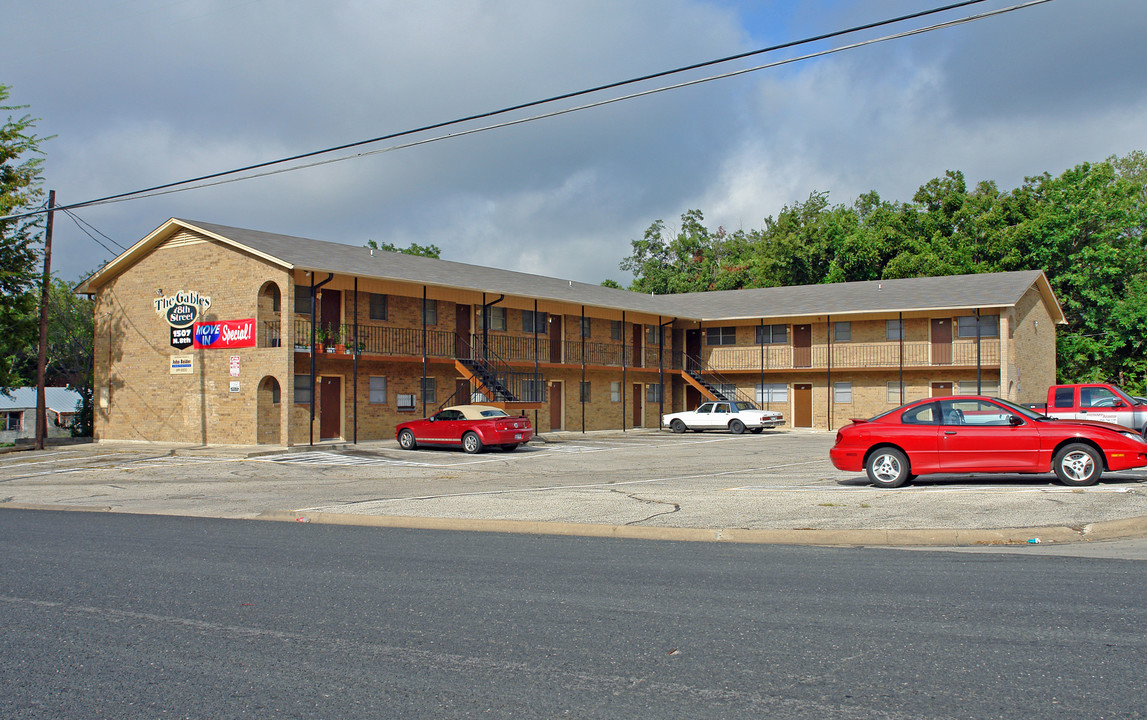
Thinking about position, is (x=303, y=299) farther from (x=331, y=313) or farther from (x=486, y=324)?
(x=486, y=324)

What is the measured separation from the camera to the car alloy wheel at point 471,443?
26344 mm

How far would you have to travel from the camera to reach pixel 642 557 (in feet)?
30.2

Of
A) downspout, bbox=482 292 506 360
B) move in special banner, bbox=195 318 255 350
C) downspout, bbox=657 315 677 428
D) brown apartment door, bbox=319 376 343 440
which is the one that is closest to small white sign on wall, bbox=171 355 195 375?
move in special banner, bbox=195 318 255 350

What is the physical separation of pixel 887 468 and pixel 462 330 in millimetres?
22643

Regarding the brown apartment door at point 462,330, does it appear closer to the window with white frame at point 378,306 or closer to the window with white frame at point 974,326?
the window with white frame at point 378,306

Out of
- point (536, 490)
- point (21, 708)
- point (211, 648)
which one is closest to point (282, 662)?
point (211, 648)

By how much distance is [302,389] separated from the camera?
1149 inches

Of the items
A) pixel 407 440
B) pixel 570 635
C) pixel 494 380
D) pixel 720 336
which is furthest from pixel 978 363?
pixel 570 635

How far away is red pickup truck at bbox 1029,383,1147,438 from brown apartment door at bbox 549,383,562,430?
20.6 metres

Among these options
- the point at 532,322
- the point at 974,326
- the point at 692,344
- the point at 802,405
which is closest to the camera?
the point at 974,326

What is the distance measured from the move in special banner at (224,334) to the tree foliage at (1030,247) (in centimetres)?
3701

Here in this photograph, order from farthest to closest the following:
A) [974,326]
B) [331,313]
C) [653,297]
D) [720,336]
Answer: [653,297]
[720,336]
[974,326]
[331,313]

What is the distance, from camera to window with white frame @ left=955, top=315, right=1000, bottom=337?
37.4 m

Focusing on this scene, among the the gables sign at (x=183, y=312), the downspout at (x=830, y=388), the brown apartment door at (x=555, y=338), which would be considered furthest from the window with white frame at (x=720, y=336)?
the the gables sign at (x=183, y=312)
